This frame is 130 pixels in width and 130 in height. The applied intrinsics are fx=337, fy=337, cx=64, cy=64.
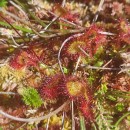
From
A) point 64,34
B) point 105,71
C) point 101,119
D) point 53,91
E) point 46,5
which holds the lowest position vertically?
point 101,119

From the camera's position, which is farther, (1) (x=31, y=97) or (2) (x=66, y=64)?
(2) (x=66, y=64)

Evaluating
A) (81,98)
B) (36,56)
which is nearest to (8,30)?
(36,56)

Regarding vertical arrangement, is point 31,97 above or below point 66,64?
below

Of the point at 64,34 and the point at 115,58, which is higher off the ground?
the point at 64,34

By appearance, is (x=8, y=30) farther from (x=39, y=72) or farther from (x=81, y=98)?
(x=81, y=98)

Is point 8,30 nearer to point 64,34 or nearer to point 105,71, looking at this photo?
point 64,34

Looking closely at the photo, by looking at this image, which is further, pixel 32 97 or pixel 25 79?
pixel 25 79

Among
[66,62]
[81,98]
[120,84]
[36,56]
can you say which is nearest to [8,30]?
[36,56]
